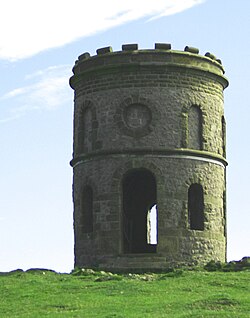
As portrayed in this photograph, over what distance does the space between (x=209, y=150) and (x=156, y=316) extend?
1343 cm

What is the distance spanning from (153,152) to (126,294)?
8497mm

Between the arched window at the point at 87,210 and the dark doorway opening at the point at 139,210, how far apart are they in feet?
8.59

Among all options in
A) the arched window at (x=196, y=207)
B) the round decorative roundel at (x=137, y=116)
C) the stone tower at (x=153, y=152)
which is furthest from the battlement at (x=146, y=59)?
the arched window at (x=196, y=207)

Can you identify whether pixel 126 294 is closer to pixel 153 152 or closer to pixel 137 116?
pixel 153 152

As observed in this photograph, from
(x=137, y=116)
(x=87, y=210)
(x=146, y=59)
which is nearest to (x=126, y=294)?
(x=87, y=210)

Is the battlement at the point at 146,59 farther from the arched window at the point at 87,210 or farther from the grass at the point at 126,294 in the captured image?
the grass at the point at 126,294

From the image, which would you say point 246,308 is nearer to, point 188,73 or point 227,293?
point 227,293

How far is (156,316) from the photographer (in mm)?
20984

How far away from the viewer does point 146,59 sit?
32.8 meters

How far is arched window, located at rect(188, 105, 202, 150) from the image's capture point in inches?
1303

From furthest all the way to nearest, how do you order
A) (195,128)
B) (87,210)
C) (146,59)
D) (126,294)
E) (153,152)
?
(87,210) → (195,128) → (146,59) → (153,152) → (126,294)

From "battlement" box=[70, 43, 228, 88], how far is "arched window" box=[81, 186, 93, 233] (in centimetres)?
463

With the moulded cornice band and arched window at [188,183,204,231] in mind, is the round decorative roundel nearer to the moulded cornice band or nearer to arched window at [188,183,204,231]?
the moulded cornice band

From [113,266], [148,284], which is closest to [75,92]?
[113,266]
